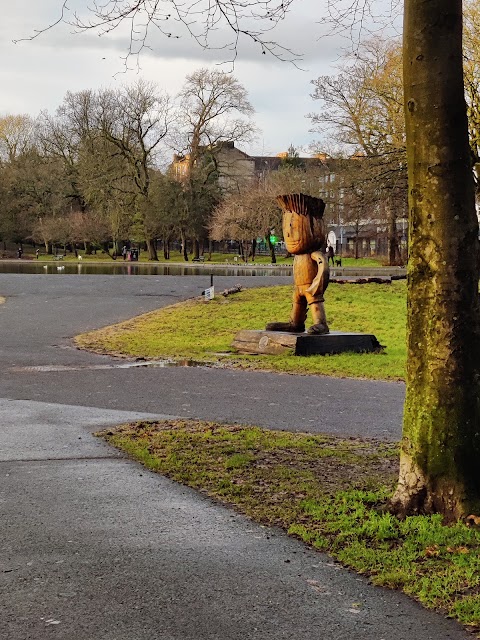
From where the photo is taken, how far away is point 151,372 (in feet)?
42.3

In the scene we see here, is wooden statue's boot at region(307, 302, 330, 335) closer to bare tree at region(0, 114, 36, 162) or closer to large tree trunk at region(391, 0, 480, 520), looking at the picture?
large tree trunk at region(391, 0, 480, 520)

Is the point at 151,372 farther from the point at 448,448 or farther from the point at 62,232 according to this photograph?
the point at 62,232

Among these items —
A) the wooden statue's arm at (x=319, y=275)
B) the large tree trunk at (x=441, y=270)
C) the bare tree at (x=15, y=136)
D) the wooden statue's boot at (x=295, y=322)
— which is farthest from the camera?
the bare tree at (x=15, y=136)

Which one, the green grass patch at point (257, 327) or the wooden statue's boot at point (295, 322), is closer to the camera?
the green grass patch at point (257, 327)

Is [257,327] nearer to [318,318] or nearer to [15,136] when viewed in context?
[318,318]

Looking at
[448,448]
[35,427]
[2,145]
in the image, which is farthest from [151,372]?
[2,145]

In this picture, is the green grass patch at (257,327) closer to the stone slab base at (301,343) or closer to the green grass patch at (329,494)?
the stone slab base at (301,343)

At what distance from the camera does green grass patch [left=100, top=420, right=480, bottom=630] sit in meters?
4.39

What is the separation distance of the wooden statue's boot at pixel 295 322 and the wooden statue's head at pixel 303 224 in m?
1.03

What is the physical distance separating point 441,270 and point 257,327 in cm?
1492

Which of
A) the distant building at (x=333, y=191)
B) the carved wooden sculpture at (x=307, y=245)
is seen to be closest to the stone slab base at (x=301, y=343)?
the carved wooden sculpture at (x=307, y=245)

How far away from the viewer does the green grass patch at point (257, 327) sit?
554 inches

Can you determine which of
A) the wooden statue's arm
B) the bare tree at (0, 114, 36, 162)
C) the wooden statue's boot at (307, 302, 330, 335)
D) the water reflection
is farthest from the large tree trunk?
the bare tree at (0, 114, 36, 162)

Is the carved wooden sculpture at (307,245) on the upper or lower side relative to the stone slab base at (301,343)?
upper
